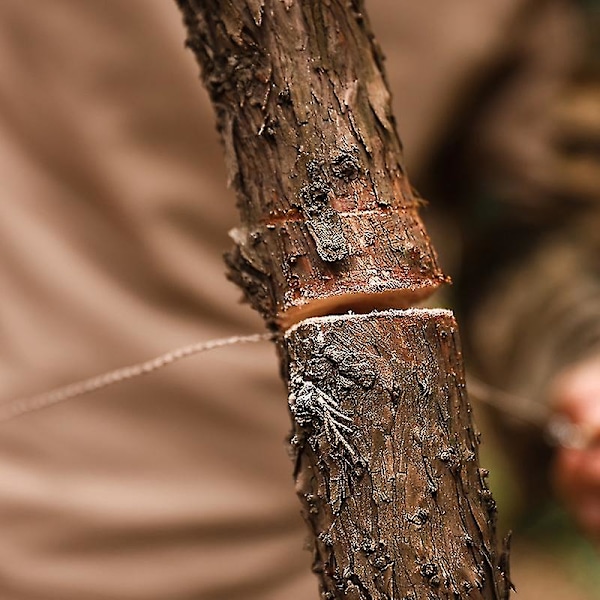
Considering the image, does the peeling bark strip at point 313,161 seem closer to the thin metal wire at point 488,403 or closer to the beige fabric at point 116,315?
the thin metal wire at point 488,403

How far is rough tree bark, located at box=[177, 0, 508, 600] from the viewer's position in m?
0.35

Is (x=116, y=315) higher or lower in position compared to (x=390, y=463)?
higher

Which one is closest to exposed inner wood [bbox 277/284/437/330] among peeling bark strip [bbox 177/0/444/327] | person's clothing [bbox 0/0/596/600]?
peeling bark strip [bbox 177/0/444/327]

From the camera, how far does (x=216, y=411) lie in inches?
33.9

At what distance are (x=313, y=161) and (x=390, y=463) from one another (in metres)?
0.14

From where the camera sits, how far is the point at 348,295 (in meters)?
0.37

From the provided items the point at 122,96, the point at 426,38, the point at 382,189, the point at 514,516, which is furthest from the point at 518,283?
the point at 382,189

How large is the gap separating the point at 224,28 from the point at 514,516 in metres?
1.21

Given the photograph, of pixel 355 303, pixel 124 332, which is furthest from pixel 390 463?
pixel 124 332

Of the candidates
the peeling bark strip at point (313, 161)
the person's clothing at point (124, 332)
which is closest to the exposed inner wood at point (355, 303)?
the peeling bark strip at point (313, 161)

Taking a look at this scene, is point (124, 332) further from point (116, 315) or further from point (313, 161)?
point (313, 161)

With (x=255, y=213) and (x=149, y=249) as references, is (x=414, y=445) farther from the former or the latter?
(x=149, y=249)

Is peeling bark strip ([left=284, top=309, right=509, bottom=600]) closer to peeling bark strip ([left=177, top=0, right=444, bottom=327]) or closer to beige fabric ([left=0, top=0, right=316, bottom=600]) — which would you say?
peeling bark strip ([left=177, top=0, right=444, bottom=327])

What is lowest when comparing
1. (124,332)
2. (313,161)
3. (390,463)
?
(390,463)
